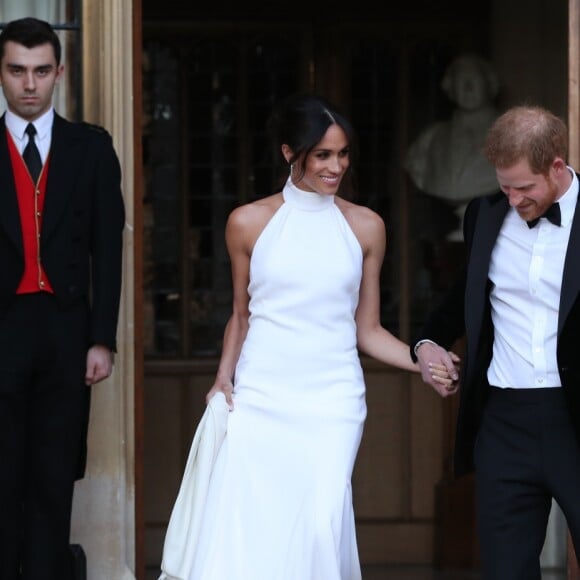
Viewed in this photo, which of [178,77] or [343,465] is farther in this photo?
[178,77]

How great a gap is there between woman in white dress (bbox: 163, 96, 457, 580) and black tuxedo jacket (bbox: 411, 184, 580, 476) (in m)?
0.45

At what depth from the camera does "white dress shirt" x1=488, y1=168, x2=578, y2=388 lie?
5.18 meters

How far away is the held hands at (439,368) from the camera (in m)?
5.52

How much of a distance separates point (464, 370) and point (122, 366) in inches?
69.6

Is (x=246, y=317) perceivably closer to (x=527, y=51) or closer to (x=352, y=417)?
(x=352, y=417)

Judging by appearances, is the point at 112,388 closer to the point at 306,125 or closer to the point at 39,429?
the point at 39,429

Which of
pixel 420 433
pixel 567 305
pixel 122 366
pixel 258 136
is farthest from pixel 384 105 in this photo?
pixel 567 305

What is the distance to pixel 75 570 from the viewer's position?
6.55 meters

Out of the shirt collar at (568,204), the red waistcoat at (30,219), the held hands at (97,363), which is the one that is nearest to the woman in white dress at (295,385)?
the held hands at (97,363)

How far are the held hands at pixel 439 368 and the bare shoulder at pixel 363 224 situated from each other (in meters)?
0.65

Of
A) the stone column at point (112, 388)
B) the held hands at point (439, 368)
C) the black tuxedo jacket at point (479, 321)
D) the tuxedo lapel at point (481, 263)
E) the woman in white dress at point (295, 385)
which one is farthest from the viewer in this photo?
the stone column at point (112, 388)

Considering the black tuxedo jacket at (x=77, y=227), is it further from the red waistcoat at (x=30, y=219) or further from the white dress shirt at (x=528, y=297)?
the white dress shirt at (x=528, y=297)

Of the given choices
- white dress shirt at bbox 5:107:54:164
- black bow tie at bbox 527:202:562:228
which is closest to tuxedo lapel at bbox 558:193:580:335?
black bow tie at bbox 527:202:562:228

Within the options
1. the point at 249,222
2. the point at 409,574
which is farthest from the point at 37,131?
the point at 409,574
